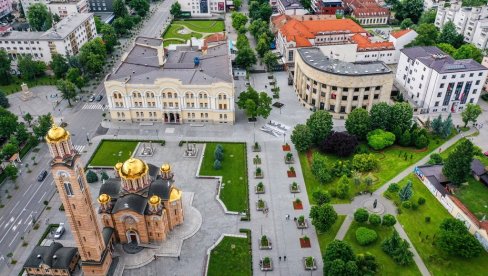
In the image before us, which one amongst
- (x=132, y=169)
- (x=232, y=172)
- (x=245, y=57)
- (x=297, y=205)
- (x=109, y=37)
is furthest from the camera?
(x=109, y=37)

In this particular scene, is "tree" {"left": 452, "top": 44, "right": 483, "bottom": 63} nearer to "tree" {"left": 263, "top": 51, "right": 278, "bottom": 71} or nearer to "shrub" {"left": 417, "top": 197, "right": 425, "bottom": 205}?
"tree" {"left": 263, "top": 51, "right": 278, "bottom": 71}

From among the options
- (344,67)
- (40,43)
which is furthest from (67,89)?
(344,67)

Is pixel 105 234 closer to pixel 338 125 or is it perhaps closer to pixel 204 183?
pixel 204 183

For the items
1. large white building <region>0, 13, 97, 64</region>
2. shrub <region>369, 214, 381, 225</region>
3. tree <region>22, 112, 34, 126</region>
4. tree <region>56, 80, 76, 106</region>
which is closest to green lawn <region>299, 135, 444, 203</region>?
shrub <region>369, 214, 381, 225</region>

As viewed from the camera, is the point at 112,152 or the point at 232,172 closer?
the point at 232,172

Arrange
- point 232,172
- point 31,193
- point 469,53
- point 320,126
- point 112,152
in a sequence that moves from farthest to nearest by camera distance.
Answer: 1. point 469,53
2. point 112,152
3. point 320,126
4. point 232,172
5. point 31,193

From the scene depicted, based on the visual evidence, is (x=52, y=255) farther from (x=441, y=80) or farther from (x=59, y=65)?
(x=441, y=80)

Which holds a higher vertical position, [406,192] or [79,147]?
[406,192]
